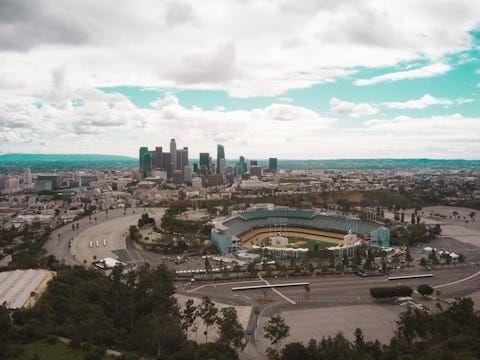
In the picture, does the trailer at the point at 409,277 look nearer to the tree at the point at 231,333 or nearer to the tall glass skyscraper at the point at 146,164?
the tree at the point at 231,333

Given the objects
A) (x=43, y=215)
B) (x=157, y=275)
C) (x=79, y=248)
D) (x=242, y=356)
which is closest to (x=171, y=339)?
(x=242, y=356)

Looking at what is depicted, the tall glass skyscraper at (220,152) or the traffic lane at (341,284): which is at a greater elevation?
the tall glass skyscraper at (220,152)

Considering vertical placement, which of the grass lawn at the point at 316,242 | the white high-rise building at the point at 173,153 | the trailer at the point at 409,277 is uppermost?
the white high-rise building at the point at 173,153

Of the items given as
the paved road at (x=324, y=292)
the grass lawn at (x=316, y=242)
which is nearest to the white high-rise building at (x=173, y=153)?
the grass lawn at (x=316, y=242)

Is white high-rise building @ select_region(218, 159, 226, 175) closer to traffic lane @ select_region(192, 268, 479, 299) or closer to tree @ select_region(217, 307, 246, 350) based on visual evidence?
traffic lane @ select_region(192, 268, 479, 299)

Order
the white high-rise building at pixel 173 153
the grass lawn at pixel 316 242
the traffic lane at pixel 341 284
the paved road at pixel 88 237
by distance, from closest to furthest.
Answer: the traffic lane at pixel 341 284 < the paved road at pixel 88 237 < the grass lawn at pixel 316 242 < the white high-rise building at pixel 173 153

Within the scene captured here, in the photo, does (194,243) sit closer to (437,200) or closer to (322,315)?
(322,315)
